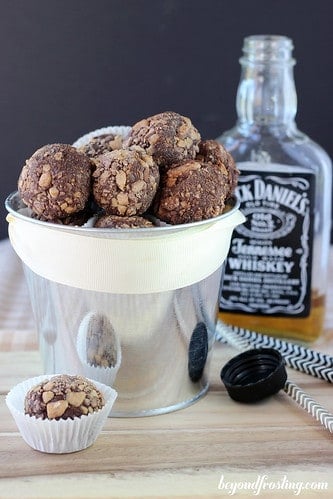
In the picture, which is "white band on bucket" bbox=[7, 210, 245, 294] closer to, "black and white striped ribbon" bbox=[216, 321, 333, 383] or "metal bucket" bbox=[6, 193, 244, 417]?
"metal bucket" bbox=[6, 193, 244, 417]

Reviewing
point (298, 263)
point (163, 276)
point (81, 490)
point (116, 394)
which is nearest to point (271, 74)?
point (298, 263)

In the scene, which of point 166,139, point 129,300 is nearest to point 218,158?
point 166,139

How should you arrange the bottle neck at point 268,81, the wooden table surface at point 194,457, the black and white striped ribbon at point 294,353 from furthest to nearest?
the bottle neck at point 268,81 → the black and white striped ribbon at point 294,353 → the wooden table surface at point 194,457

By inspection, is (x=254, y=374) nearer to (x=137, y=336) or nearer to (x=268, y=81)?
(x=137, y=336)

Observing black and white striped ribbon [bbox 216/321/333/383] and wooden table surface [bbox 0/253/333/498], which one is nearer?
wooden table surface [bbox 0/253/333/498]

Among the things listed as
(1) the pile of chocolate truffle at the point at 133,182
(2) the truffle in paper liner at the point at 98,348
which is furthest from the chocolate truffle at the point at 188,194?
(2) the truffle in paper liner at the point at 98,348

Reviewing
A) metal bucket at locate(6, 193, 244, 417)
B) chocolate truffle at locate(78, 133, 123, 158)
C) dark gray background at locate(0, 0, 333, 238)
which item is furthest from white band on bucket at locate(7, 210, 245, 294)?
dark gray background at locate(0, 0, 333, 238)

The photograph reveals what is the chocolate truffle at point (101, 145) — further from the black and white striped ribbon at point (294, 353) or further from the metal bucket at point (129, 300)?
the black and white striped ribbon at point (294, 353)

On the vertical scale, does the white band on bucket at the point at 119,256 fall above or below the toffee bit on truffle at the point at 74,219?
below
